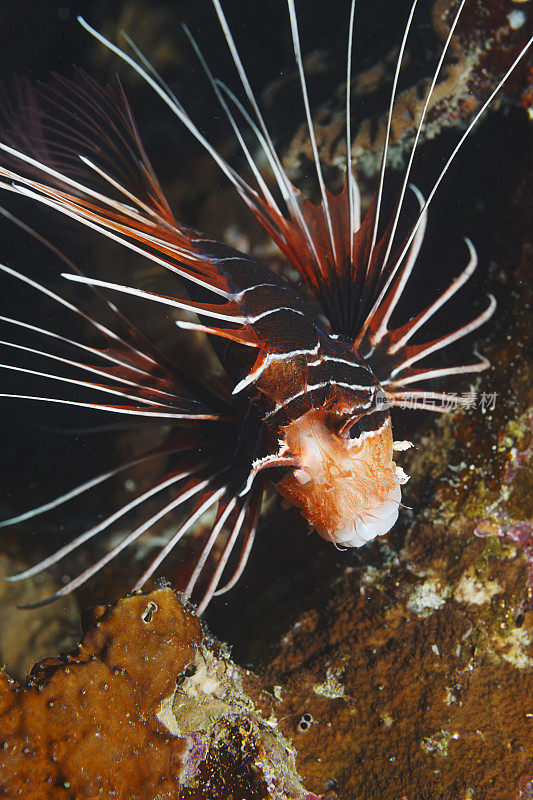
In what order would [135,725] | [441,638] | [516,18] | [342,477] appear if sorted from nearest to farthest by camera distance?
[135,725] < [342,477] < [441,638] < [516,18]

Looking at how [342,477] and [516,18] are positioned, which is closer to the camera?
[342,477]

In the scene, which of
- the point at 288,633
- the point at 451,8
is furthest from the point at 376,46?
the point at 288,633

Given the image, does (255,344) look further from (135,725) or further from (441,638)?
(441,638)

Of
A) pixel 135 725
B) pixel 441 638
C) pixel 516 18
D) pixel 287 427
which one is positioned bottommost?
pixel 441 638

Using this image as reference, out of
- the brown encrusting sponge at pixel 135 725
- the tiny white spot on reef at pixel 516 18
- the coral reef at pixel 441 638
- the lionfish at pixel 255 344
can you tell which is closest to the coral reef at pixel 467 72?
the tiny white spot on reef at pixel 516 18

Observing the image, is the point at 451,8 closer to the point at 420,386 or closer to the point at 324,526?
the point at 420,386

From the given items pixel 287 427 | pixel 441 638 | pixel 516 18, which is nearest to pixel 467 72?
pixel 516 18
